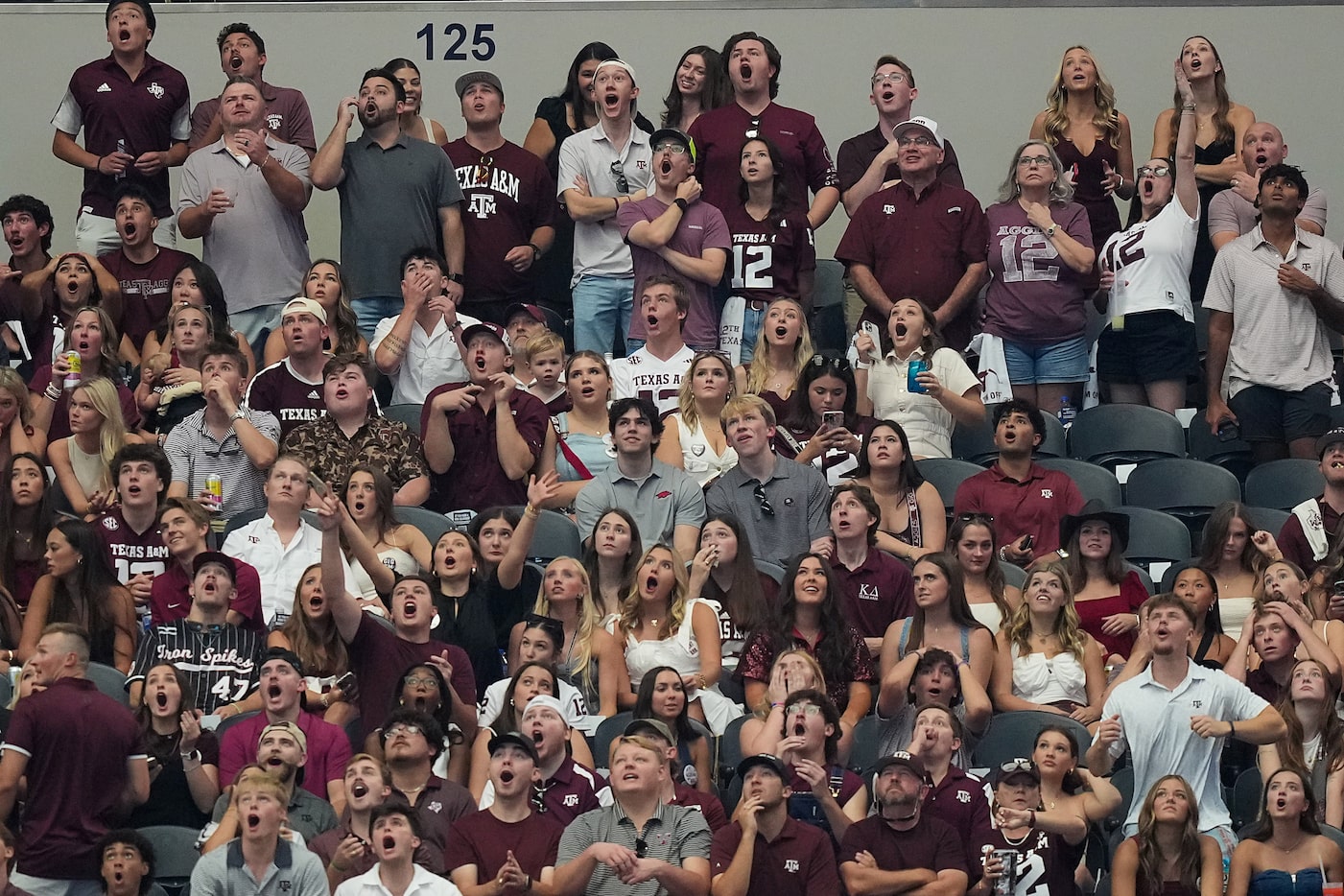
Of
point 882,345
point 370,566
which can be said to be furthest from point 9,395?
point 882,345

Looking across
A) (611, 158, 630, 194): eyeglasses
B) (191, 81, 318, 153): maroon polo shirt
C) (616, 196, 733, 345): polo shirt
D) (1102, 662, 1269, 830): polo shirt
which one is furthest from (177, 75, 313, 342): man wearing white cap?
(1102, 662, 1269, 830): polo shirt

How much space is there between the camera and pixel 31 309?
11.7m

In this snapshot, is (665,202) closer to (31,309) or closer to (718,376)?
(718,376)

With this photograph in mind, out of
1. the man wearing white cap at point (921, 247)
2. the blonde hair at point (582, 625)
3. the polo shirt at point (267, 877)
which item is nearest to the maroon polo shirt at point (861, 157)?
the man wearing white cap at point (921, 247)

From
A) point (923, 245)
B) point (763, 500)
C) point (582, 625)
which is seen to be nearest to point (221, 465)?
point (582, 625)

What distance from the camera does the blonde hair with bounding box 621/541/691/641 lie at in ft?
31.3

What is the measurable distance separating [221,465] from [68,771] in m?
2.08

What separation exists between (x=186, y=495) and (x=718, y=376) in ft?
7.25

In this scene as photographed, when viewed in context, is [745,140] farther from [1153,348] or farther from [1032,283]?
[1153,348]

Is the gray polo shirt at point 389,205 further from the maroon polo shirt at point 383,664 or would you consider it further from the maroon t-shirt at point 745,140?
the maroon polo shirt at point 383,664

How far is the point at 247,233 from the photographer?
12.1 meters

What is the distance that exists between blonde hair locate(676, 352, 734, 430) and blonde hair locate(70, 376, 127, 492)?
2.28 m

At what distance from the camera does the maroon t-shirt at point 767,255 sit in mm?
11836

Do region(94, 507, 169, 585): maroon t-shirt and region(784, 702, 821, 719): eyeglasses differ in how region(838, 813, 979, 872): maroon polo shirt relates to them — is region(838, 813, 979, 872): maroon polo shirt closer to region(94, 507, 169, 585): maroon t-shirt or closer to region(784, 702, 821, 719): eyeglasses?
region(784, 702, 821, 719): eyeglasses
